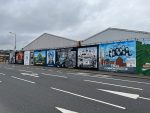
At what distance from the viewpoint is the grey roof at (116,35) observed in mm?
48981

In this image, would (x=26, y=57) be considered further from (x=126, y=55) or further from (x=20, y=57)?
(x=126, y=55)

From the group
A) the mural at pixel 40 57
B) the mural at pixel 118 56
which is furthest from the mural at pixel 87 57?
the mural at pixel 40 57

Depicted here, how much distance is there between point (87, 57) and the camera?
108 ft

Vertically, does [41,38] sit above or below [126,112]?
above

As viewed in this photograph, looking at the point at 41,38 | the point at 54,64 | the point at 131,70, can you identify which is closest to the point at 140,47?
the point at 131,70

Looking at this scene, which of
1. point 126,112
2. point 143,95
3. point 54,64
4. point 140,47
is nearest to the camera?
point 126,112

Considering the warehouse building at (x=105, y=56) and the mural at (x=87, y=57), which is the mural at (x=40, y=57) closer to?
the warehouse building at (x=105, y=56)

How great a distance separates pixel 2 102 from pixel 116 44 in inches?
782

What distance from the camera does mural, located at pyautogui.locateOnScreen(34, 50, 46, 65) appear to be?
4392 centimetres

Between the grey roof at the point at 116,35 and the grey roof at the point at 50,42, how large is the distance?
4.82 meters

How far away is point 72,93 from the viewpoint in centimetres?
1260

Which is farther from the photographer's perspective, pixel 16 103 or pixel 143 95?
pixel 143 95

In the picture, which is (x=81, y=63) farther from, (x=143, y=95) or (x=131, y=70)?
(x=143, y=95)

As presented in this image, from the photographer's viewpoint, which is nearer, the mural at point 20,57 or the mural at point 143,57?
the mural at point 143,57
